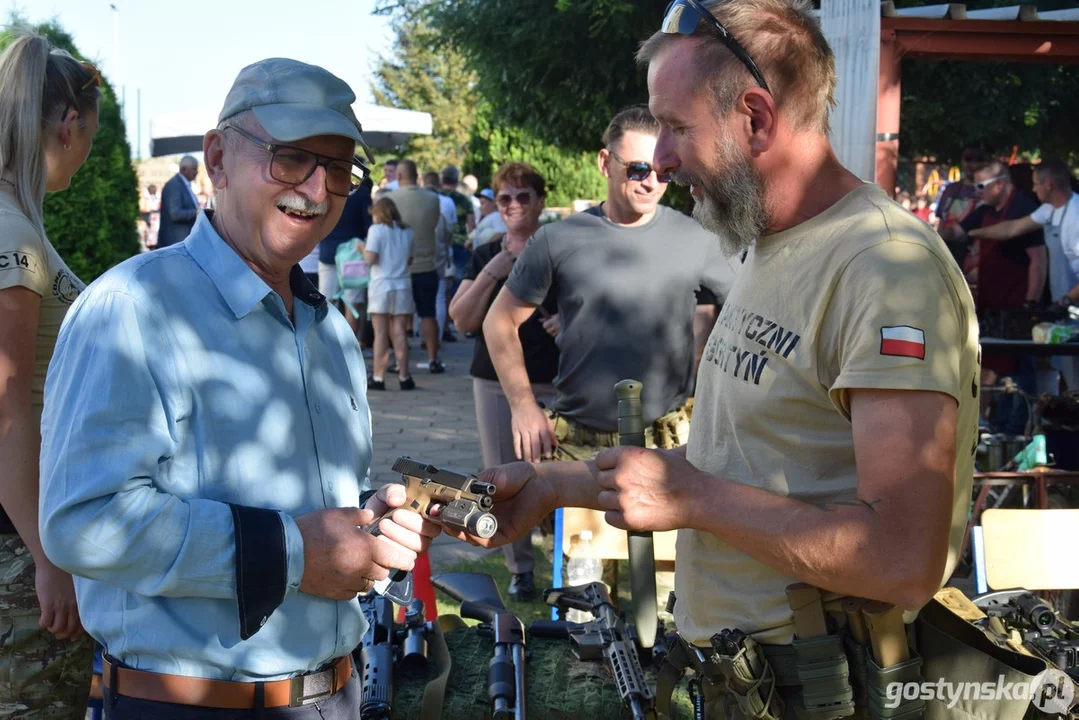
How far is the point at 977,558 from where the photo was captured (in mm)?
4090

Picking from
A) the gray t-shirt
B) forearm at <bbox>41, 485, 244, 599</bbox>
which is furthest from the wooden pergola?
forearm at <bbox>41, 485, 244, 599</bbox>

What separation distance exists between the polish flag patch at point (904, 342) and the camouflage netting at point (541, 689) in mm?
1900

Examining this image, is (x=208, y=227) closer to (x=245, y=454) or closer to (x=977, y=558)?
(x=245, y=454)

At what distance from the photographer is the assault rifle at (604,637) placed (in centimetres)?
324

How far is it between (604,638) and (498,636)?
36 cm

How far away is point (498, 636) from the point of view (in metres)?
3.61

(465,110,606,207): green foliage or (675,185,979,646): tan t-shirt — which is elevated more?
(465,110,606,207): green foliage

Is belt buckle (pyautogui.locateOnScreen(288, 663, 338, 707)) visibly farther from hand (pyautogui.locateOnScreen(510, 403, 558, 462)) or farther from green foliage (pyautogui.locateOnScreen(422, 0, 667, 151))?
green foliage (pyautogui.locateOnScreen(422, 0, 667, 151))

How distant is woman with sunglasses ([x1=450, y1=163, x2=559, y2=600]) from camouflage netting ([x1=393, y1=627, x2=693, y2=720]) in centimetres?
207

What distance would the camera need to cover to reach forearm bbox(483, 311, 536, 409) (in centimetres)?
475

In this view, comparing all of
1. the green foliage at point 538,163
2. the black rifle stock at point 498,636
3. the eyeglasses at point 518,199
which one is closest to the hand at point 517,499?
the black rifle stock at point 498,636

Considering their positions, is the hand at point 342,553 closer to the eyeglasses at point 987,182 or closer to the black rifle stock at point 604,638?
the black rifle stock at point 604,638

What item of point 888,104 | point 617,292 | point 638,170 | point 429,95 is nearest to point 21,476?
point 617,292

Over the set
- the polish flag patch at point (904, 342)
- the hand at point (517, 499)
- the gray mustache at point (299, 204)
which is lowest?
the hand at point (517, 499)
